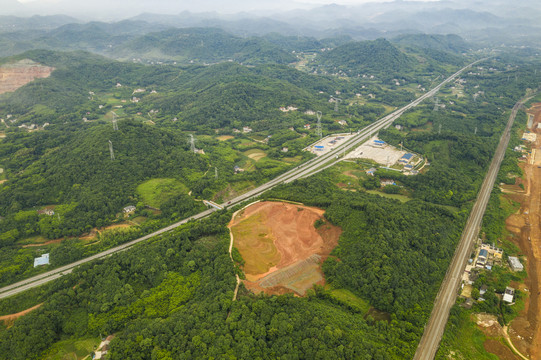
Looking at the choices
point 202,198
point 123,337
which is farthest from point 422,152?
point 123,337

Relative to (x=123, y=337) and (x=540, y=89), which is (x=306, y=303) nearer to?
(x=123, y=337)

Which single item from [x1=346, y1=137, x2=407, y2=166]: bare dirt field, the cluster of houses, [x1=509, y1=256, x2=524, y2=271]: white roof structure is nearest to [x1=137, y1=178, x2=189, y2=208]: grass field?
[x1=346, y1=137, x2=407, y2=166]: bare dirt field

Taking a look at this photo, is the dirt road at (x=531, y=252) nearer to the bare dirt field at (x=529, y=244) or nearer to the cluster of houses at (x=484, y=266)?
the bare dirt field at (x=529, y=244)

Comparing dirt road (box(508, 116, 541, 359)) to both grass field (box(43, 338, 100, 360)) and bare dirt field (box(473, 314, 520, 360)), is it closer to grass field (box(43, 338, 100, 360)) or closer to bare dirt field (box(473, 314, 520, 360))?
bare dirt field (box(473, 314, 520, 360))

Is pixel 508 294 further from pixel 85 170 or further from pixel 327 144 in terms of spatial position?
pixel 85 170

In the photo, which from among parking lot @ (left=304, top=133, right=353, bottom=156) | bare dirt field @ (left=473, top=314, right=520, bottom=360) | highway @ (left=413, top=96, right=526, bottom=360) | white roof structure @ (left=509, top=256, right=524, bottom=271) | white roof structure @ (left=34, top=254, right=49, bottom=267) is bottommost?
white roof structure @ (left=34, top=254, right=49, bottom=267)

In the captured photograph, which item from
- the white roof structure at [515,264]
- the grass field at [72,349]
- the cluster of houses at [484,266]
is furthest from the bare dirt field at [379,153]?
the grass field at [72,349]
